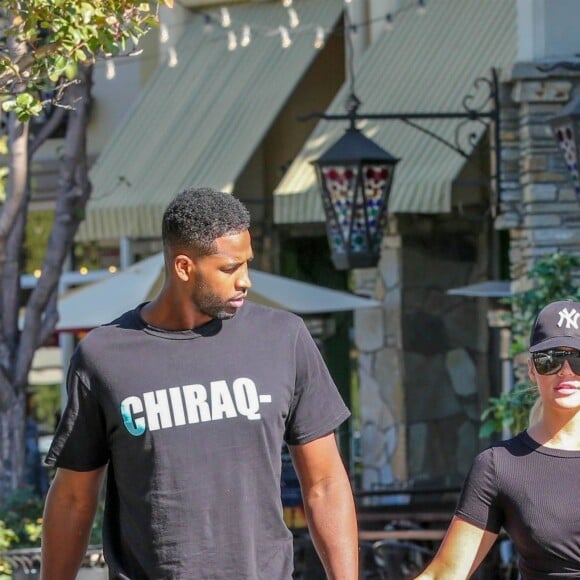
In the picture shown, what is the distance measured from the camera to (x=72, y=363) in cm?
400

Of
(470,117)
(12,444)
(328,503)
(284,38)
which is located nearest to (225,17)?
(284,38)

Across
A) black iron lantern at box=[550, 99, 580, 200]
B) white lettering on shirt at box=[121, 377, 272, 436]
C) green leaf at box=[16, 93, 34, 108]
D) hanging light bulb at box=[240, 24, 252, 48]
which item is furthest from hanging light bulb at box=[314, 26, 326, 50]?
white lettering on shirt at box=[121, 377, 272, 436]

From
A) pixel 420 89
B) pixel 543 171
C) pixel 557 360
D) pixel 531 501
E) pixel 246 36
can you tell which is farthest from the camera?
pixel 246 36

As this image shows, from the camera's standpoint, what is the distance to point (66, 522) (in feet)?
13.3

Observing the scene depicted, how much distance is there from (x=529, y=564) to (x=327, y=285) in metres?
11.2

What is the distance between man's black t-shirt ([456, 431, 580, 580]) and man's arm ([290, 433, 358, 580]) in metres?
0.36

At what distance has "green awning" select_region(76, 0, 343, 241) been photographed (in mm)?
14102

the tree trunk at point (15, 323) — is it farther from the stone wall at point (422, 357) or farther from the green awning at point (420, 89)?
the stone wall at point (422, 357)

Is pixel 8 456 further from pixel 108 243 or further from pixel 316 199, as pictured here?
pixel 108 243

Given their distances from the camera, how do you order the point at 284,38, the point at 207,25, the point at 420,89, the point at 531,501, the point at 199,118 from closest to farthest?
the point at 531,501 < the point at 420,89 < the point at 284,38 < the point at 199,118 < the point at 207,25

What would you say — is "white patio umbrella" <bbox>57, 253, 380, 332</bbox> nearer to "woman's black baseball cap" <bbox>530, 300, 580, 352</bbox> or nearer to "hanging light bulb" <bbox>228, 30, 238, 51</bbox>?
"hanging light bulb" <bbox>228, 30, 238, 51</bbox>

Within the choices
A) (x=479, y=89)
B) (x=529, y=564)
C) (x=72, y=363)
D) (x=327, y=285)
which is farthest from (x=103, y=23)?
(x=327, y=285)

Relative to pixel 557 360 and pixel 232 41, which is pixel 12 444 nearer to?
pixel 232 41

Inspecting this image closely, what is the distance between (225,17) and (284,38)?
122 centimetres
